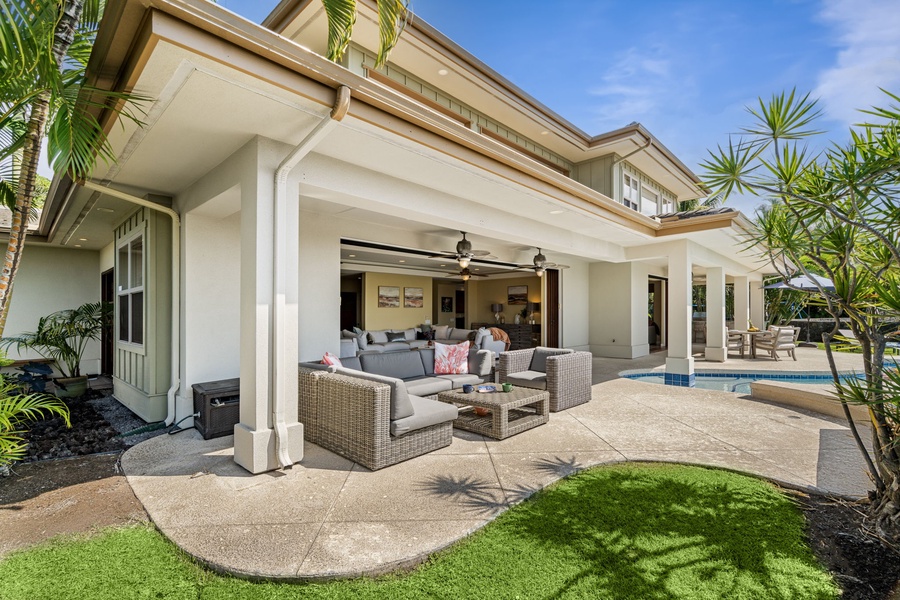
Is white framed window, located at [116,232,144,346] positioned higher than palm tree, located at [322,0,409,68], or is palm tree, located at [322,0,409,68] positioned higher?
palm tree, located at [322,0,409,68]

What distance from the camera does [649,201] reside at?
11.6 meters

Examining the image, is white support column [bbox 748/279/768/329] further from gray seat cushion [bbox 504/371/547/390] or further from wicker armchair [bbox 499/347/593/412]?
gray seat cushion [bbox 504/371/547/390]

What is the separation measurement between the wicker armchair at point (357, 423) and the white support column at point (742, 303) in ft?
47.9

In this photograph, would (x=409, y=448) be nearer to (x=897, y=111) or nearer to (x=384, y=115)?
(x=384, y=115)

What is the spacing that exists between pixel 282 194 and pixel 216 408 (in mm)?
2424

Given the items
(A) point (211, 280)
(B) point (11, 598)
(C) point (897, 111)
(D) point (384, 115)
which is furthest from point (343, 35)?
(B) point (11, 598)

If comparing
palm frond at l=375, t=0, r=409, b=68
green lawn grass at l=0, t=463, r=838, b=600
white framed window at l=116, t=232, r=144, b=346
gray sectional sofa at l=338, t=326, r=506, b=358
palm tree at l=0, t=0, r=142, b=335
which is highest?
palm frond at l=375, t=0, r=409, b=68

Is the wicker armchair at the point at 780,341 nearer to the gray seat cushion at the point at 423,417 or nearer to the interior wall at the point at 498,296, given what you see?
the interior wall at the point at 498,296

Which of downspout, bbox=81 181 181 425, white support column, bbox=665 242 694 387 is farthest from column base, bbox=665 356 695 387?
downspout, bbox=81 181 181 425

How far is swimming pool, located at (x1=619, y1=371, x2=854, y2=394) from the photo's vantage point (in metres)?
8.61

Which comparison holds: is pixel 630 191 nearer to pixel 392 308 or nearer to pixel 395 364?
pixel 395 364

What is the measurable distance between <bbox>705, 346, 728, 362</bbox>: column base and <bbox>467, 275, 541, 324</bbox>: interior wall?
6065 millimetres

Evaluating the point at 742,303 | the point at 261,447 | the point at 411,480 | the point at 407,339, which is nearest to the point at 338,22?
the point at 261,447

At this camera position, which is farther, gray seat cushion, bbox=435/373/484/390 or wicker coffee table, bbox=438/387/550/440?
gray seat cushion, bbox=435/373/484/390
